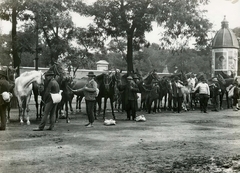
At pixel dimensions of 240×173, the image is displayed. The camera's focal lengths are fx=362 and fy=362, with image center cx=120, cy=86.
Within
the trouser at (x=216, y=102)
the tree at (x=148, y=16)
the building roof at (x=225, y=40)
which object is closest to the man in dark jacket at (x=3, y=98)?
the tree at (x=148, y=16)

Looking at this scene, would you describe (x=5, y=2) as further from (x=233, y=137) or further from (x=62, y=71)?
(x=233, y=137)

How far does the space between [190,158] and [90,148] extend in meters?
2.52

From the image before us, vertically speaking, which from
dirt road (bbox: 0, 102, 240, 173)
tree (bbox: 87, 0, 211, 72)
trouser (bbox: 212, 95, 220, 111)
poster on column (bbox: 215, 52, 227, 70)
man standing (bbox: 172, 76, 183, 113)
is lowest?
dirt road (bbox: 0, 102, 240, 173)

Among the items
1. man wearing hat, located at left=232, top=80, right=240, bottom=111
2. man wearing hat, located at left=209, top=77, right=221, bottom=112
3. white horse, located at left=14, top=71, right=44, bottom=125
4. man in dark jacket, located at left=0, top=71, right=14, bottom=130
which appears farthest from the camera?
man wearing hat, located at left=209, top=77, right=221, bottom=112

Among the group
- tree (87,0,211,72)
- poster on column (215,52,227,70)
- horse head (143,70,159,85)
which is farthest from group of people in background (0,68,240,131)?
poster on column (215,52,227,70)

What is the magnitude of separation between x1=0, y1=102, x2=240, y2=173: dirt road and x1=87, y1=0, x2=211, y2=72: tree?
8798mm

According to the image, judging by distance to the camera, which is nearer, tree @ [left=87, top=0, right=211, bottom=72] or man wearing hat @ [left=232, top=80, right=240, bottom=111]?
tree @ [left=87, top=0, right=211, bottom=72]

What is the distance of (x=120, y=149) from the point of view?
28.9 ft

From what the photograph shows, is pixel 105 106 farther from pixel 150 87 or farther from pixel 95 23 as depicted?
pixel 95 23

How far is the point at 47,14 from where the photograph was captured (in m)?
19.2

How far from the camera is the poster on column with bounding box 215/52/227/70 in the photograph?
36.6 metres

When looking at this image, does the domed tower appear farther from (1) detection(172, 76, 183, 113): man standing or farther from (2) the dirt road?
(2) the dirt road

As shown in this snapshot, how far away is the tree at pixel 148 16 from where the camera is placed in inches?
792

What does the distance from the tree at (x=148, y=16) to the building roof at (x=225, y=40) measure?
14800 millimetres
